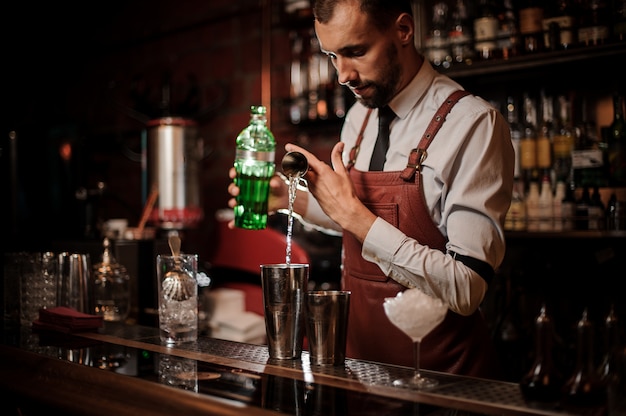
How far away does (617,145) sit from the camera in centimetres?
266

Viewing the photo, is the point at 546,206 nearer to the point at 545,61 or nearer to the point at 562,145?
the point at 562,145

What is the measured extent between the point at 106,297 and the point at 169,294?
65cm

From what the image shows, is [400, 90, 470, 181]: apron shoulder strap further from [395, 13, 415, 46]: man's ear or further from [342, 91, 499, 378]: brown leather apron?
[395, 13, 415, 46]: man's ear

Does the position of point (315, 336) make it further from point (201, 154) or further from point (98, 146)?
point (98, 146)

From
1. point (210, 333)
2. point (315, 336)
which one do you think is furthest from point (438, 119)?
point (210, 333)

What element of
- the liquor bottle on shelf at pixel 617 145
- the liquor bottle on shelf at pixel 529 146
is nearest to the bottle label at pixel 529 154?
the liquor bottle on shelf at pixel 529 146

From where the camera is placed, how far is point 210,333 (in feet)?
10.6

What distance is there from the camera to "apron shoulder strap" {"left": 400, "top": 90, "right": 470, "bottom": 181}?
5.90 feet

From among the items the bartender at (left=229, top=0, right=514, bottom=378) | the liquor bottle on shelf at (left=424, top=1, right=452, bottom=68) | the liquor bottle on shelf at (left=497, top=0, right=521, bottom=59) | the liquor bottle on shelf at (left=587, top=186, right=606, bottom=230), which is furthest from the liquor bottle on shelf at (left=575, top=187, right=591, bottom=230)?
the bartender at (left=229, top=0, right=514, bottom=378)

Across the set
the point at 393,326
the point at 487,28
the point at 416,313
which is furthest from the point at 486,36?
the point at 416,313

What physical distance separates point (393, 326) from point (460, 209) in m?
0.35

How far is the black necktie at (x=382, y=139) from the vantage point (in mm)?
1991

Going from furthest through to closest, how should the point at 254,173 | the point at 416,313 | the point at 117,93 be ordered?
the point at 117,93, the point at 254,173, the point at 416,313

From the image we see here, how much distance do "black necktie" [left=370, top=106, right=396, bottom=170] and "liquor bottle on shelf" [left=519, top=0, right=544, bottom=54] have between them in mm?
965
